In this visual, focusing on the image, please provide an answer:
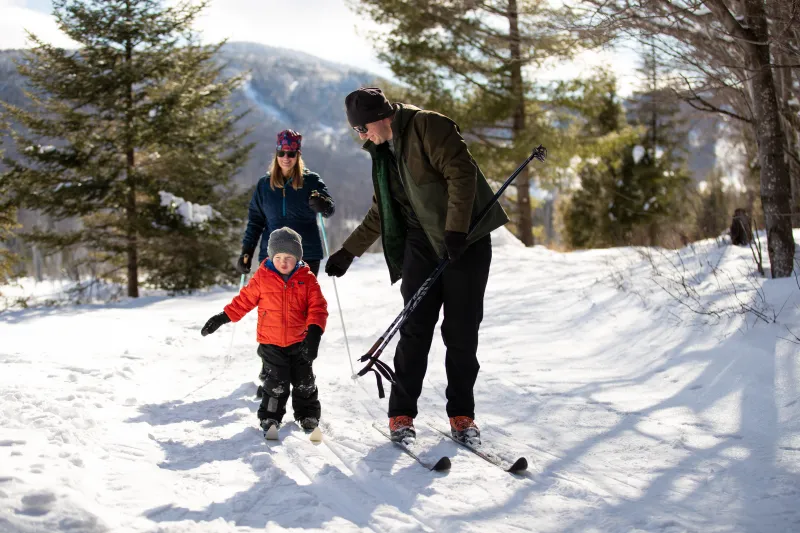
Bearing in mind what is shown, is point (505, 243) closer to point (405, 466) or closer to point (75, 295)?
point (75, 295)

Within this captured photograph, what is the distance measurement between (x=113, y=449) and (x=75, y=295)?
13.8m

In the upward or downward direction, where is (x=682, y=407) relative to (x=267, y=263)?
downward

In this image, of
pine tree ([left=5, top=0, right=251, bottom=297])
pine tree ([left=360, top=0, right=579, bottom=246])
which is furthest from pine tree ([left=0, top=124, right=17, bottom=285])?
pine tree ([left=360, top=0, right=579, bottom=246])

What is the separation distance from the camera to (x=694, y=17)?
580 cm

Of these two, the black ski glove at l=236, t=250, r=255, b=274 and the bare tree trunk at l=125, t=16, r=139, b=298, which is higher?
the bare tree trunk at l=125, t=16, r=139, b=298

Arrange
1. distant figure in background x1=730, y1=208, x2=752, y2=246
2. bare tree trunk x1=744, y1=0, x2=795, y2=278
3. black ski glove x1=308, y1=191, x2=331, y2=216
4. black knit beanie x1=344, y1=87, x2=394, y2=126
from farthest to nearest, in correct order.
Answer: distant figure in background x1=730, y1=208, x2=752, y2=246 < bare tree trunk x1=744, y1=0, x2=795, y2=278 < black ski glove x1=308, y1=191, x2=331, y2=216 < black knit beanie x1=344, y1=87, x2=394, y2=126

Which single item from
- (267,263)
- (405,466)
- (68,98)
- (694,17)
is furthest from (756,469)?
(68,98)

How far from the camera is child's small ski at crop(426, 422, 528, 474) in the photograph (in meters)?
3.03

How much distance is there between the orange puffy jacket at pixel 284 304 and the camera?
12.3 ft

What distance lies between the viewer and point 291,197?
4824 mm

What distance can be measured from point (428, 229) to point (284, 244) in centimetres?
95

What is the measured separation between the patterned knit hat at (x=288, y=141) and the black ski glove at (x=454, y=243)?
198cm

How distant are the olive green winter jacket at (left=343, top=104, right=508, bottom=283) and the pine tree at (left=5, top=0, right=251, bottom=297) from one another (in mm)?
10575

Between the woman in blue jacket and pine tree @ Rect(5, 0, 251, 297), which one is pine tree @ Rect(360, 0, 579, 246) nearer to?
pine tree @ Rect(5, 0, 251, 297)
